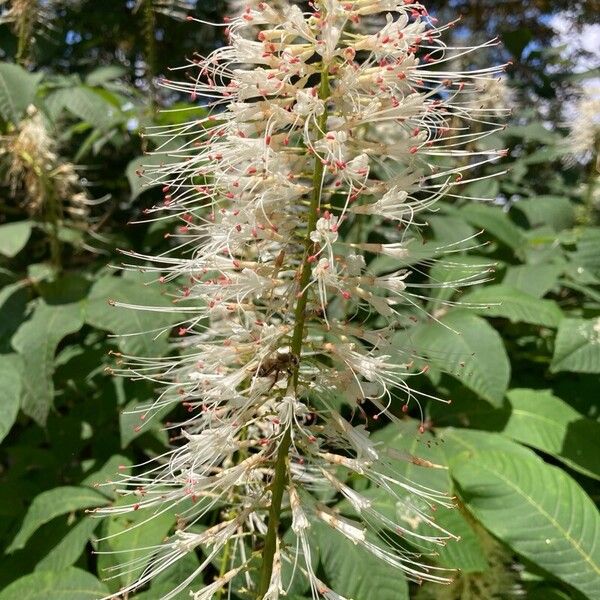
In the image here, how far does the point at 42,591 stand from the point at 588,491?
1795 millimetres

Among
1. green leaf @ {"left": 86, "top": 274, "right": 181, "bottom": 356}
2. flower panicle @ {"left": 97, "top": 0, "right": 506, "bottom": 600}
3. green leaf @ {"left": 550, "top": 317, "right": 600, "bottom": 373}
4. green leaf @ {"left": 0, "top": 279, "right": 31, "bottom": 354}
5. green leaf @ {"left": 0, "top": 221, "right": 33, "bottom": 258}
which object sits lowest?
green leaf @ {"left": 0, "top": 279, "right": 31, "bottom": 354}

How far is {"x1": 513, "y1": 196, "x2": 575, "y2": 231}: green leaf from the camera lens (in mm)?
3436

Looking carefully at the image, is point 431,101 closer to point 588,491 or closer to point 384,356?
point 384,356

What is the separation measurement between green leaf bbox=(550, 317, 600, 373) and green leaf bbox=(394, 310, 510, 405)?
19 cm

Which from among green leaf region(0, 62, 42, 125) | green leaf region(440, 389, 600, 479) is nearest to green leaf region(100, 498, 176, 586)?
green leaf region(440, 389, 600, 479)

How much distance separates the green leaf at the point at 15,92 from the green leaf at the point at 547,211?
90.5 inches

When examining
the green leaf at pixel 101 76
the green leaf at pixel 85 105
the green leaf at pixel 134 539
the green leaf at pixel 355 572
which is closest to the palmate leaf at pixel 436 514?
the green leaf at pixel 355 572

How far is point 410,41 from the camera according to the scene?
1353 millimetres

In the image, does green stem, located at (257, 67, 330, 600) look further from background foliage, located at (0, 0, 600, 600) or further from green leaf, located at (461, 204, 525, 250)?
green leaf, located at (461, 204, 525, 250)

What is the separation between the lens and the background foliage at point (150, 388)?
1.69 m

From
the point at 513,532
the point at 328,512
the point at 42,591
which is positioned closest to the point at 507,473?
the point at 513,532

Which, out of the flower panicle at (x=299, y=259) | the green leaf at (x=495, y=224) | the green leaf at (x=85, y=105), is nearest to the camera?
the flower panicle at (x=299, y=259)

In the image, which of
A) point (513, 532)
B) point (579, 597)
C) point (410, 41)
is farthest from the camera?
point (579, 597)

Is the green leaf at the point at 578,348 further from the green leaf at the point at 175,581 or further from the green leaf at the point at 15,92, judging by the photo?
the green leaf at the point at 15,92
